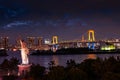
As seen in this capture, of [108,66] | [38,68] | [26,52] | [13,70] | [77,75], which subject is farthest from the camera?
[13,70]

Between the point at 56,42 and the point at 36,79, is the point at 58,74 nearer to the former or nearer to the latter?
the point at 36,79

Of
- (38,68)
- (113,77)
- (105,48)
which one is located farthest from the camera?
(105,48)

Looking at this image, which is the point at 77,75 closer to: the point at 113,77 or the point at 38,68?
the point at 113,77

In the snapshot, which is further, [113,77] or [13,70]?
[13,70]

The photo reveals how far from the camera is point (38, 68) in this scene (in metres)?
16.5

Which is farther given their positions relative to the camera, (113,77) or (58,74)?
(58,74)

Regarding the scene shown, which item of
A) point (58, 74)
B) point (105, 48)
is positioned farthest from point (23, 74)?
point (105, 48)

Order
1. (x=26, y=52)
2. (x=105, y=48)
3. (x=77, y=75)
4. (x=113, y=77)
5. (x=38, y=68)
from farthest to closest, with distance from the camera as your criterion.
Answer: (x=105, y=48) → (x=26, y=52) → (x=38, y=68) → (x=77, y=75) → (x=113, y=77)

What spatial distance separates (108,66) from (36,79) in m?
3.25

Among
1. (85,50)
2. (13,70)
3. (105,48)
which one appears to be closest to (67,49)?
A: (85,50)

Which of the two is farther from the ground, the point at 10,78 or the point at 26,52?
the point at 26,52

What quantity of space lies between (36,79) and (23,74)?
248 centimetres

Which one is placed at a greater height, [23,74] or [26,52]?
[26,52]

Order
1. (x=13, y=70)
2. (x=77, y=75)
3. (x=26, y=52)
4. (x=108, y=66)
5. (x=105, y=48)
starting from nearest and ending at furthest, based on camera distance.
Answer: (x=77, y=75)
(x=108, y=66)
(x=26, y=52)
(x=13, y=70)
(x=105, y=48)
